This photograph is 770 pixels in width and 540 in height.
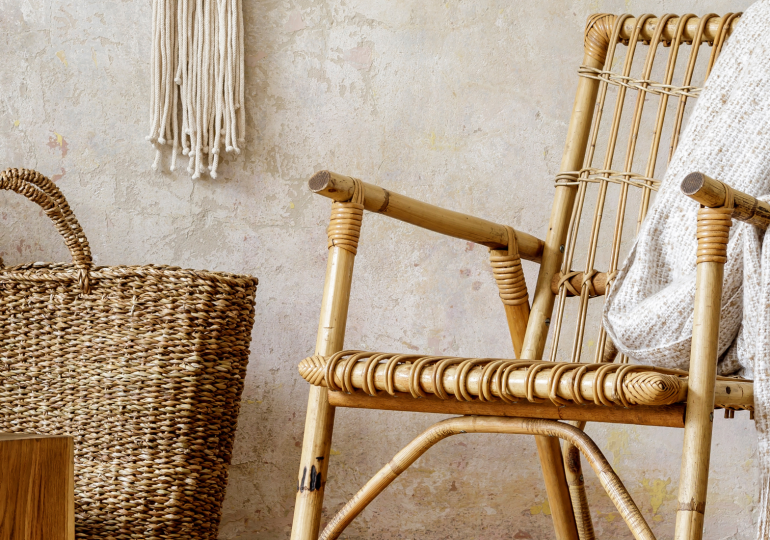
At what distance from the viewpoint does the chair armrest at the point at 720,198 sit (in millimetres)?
671

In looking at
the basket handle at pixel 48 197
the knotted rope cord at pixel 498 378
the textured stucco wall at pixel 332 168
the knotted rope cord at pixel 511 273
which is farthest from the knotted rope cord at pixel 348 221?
the textured stucco wall at pixel 332 168

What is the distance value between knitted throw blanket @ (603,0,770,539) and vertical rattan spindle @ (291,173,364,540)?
0.35 metres

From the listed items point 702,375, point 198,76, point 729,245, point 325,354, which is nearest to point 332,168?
point 198,76

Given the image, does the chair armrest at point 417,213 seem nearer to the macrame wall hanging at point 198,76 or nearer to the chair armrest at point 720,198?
the chair armrest at point 720,198

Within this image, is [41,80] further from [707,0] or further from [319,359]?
[707,0]

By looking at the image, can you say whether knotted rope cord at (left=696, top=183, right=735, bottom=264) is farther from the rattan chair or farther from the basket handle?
the basket handle

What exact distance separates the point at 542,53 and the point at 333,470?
945 mm

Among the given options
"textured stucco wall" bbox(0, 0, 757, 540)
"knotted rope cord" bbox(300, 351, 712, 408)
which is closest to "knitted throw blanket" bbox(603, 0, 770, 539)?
"knotted rope cord" bbox(300, 351, 712, 408)

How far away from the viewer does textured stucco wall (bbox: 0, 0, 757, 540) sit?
1.51 metres

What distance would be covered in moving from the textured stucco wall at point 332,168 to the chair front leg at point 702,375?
82 centimetres

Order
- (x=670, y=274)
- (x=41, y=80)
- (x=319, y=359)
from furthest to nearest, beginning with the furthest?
(x=41, y=80) → (x=670, y=274) → (x=319, y=359)

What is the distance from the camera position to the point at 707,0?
4.84ft

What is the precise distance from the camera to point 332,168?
1587mm

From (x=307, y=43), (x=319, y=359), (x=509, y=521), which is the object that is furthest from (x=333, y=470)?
(x=307, y=43)
